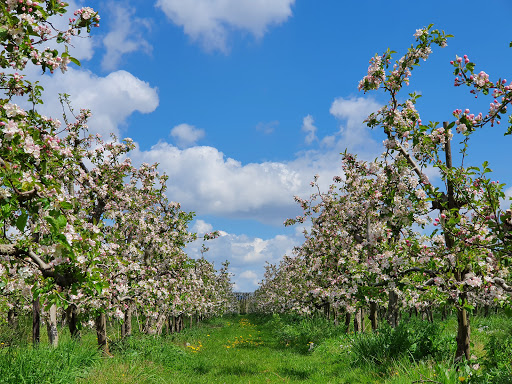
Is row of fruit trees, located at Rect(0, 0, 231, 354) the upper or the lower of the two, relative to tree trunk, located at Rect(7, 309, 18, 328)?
upper

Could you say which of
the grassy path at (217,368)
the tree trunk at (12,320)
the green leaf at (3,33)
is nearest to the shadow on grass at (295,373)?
the grassy path at (217,368)

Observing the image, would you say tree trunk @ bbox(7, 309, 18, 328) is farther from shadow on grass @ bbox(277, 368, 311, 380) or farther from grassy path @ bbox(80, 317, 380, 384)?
shadow on grass @ bbox(277, 368, 311, 380)

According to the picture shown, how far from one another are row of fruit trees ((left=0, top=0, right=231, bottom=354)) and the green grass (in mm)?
1113

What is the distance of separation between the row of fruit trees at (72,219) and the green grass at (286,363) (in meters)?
1.11

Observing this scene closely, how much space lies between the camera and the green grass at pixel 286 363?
6922 mm

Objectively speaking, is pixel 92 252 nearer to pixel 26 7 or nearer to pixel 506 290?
pixel 26 7

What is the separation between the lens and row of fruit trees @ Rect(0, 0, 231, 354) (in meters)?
4.29

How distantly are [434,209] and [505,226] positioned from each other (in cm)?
226

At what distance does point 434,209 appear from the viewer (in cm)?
739

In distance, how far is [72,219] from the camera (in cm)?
542

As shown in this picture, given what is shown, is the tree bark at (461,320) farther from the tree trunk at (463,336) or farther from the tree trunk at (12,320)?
the tree trunk at (12,320)

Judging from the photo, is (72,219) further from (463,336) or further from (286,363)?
(286,363)

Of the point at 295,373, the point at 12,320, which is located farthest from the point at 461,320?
the point at 12,320

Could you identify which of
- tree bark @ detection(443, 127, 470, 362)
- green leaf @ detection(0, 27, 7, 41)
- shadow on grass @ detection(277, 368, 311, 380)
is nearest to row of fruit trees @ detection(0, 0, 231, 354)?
green leaf @ detection(0, 27, 7, 41)
